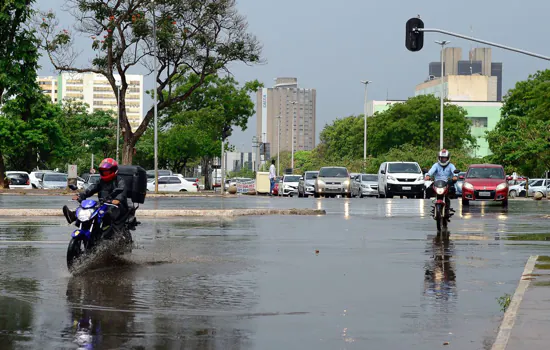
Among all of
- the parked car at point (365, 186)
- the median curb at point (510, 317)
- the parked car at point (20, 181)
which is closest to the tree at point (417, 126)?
the parked car at point (365, 186)

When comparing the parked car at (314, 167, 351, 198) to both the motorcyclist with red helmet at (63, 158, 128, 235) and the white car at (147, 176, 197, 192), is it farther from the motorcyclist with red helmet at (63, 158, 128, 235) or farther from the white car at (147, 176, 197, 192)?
the motorcyclist with red helmet at (63, 158, 128, 235)

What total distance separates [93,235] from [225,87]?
6620 cm

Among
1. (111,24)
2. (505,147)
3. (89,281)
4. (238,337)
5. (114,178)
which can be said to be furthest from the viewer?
(505,147)

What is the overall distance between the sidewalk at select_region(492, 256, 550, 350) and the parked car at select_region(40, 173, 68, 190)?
54.1m

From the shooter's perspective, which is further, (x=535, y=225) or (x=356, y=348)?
(x=535, y=225)

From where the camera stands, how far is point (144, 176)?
49.5 ft

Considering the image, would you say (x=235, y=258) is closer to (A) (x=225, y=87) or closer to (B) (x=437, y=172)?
(B) (x=437, y=172)

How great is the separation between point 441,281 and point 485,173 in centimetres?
2635

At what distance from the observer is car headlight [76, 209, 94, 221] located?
12.2 metres

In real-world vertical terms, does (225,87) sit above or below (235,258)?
above

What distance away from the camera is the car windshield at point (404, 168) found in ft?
157

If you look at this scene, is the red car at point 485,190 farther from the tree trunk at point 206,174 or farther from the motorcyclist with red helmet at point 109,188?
the tree trunk at point 206,174

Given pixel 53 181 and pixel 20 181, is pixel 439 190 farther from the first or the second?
pixel 20 181

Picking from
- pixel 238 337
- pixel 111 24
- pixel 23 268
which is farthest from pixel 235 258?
pixel 111 24
